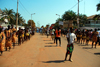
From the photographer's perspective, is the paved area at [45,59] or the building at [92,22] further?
the building at [92,22]

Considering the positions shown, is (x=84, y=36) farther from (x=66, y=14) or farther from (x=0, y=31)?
(x=66, y=14)

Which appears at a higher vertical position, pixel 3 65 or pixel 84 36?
pixel 84 36

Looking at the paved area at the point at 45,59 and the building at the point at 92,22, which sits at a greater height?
the building at the point at 92,22

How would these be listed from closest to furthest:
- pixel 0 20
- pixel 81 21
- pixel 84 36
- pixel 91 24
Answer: pixel 84 36, pixel 0 20, pixel 91 24, pixel 81 21

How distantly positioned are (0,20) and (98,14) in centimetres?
2681

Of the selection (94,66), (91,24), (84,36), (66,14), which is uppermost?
(66,14)

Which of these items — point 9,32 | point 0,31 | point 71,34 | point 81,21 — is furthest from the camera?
point 81,21

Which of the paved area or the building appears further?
the building

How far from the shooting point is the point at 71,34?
626 cm

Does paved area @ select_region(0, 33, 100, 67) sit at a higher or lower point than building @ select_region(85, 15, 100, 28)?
lower

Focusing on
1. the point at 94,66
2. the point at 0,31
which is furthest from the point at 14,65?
the point at 94,66

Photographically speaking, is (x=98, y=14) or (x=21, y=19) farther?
(x=21, y=19)

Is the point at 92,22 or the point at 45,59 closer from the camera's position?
the point at 45,59

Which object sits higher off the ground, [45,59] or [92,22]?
[92,22]
